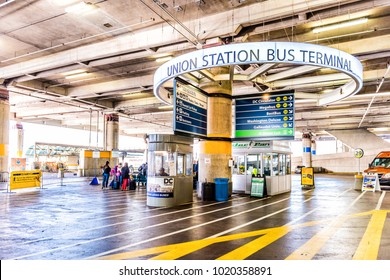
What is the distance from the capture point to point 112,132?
32312 millimetres

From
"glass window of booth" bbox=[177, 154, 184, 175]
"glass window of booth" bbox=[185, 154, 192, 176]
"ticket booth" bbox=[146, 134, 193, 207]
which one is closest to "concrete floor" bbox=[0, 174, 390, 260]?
"ticket booth" bbox=[146, 134, 193, 207]

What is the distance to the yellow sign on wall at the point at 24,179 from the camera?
17000 millimetres

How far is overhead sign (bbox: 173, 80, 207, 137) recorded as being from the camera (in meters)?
11.5

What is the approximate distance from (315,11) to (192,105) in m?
5.53

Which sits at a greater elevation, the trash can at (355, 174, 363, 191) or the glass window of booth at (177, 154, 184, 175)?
the glass window of booth at (177, 154, 184, 175)

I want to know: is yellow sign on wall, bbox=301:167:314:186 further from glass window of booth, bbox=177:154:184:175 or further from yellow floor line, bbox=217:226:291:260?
yellow floor line, bbox=217:226:291:260

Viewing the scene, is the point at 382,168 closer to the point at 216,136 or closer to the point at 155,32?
the point at 216,136

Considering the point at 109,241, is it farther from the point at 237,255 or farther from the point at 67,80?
the point at 67,80

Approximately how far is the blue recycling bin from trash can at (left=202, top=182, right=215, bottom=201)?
0.68 ft

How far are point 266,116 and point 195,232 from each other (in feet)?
27.1

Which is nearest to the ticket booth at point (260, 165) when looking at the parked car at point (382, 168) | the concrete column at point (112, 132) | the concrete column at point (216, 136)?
the concrete column at point (216, 136)

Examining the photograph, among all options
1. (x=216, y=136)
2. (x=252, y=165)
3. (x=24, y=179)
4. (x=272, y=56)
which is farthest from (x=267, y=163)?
(x=24, y=179)

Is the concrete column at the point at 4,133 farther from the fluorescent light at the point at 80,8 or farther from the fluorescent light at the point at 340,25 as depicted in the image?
the fluorescent light at the point at 340,25

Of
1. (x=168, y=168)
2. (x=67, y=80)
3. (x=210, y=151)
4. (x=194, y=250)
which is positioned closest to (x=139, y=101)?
(x=67, y=80)
